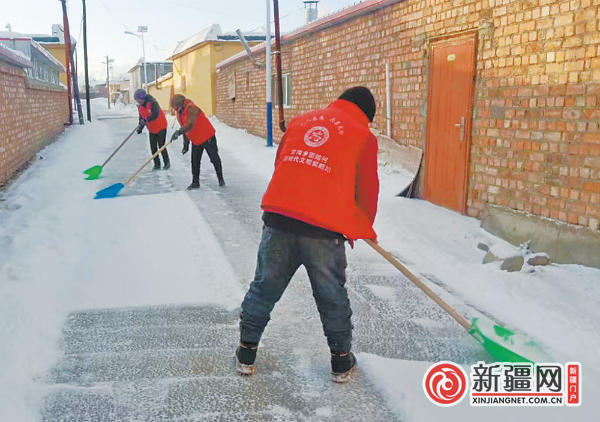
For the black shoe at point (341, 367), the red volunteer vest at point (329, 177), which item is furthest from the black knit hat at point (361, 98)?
the black shoe at point (341, 367)

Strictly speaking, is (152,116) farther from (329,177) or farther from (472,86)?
(329,177)

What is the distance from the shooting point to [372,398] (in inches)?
110

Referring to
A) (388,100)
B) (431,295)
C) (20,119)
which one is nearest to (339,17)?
(388,100)

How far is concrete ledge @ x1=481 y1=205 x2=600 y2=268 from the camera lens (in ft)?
14.8

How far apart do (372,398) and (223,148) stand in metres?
12.2

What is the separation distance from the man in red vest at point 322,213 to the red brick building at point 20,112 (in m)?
6.65

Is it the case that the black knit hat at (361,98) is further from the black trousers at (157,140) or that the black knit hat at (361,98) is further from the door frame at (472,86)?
the black trousers at (157,140)

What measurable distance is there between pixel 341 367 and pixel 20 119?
9.25 meters

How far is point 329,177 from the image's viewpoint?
108 inches

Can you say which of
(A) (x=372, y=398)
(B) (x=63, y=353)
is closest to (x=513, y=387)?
(A) (x=372, y=398)

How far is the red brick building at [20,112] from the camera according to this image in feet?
28.0

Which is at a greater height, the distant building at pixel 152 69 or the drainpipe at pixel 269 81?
the distant building at pixel 152 69

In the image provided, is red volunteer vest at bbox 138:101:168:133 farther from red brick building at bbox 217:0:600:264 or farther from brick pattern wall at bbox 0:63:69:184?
red brick building at bbox 217:0:600:264

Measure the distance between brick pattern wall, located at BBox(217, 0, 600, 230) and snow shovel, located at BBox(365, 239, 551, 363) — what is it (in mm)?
1895
